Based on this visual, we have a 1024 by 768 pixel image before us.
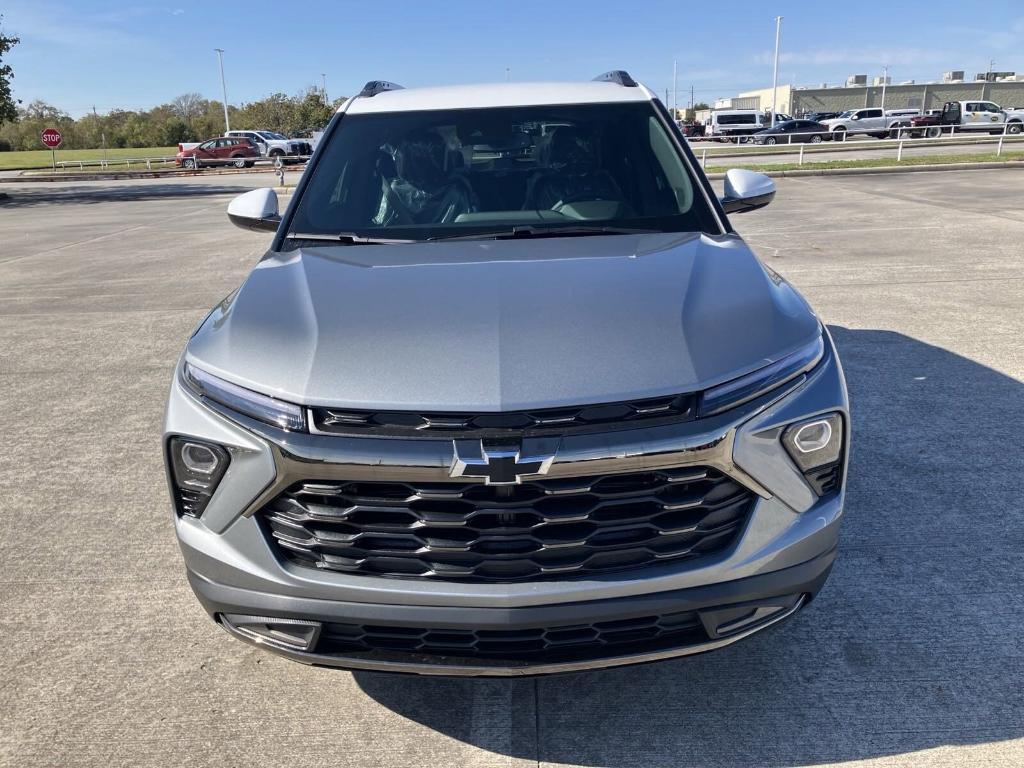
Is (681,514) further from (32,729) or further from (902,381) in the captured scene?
(902,381)

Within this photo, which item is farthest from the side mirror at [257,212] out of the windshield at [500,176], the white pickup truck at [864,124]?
the white pickup truck at [864,124]

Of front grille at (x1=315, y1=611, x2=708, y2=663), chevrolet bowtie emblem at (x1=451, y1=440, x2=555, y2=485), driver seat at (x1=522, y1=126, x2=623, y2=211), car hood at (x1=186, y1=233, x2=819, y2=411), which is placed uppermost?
driver seat at (x1=522, y1=126, x2=623, y2=211)

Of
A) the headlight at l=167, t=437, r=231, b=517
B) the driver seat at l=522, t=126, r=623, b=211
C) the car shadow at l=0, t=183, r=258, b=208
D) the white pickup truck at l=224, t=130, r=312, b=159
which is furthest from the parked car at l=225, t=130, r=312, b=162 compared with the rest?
the headlight at l=167, t=437, r=231, b=517

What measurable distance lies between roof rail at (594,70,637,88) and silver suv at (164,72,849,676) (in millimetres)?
2060

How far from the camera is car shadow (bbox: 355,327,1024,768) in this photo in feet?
7.82

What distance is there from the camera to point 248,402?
219 cm

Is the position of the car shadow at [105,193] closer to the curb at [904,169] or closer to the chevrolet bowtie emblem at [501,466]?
the curb at [904,169]

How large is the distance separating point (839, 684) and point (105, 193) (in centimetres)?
3031

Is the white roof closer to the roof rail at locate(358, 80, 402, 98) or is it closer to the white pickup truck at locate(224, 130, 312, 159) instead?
the roof rail at locate(358, 80, 402, 98)

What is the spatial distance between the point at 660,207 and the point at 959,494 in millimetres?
1853

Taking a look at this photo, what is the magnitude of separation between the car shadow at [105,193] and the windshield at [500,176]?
22.4 meters

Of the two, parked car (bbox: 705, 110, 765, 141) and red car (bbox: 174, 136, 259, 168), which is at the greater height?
parked car (bbox: 705, 110, 765, 141)

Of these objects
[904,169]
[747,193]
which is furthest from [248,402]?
[904,169]

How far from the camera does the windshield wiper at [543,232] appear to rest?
10.4 ft
